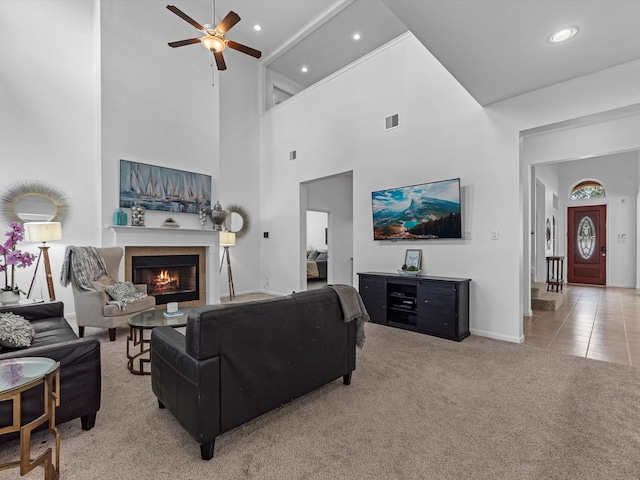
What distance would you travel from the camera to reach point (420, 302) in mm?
4145

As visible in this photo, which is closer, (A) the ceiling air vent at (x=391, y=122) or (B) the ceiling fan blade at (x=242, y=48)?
(B) the ceiling fan blade at (x=242, y=48)

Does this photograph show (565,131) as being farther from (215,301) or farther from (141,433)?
(215,301)

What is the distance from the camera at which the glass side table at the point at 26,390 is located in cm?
133

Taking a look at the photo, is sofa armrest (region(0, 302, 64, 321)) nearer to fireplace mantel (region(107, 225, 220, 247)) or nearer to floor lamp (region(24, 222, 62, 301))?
floor lamp (region(24, 222, 62, 301))

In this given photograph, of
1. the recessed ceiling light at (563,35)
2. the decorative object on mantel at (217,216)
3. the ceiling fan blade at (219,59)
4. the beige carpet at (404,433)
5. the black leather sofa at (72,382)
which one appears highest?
the ceiling fan blade at (219,59)

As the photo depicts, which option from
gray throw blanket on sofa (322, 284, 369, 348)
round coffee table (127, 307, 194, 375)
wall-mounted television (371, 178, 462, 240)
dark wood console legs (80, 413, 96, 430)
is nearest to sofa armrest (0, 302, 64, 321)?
round coffee table (127, 307, 194, 375)

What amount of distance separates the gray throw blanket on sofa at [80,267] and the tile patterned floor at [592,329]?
534cm

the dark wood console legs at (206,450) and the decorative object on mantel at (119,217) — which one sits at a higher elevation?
the decorative object on mantel at (119,217)

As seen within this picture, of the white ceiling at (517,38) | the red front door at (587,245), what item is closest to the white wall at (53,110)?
the white ceiling at (517,38)

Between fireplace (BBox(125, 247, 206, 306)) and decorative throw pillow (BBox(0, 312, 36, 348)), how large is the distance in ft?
9.04

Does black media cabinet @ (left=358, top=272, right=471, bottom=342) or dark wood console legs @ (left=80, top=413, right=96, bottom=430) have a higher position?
black media cabinet @ (left=358, top=272, right=471, bottom=342)

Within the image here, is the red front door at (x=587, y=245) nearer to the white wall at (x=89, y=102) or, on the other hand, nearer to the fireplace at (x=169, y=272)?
the fireplace at (x=169, y=272)

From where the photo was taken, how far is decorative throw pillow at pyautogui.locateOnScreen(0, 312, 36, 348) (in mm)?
2148

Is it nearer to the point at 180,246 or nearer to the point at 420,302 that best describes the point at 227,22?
the point at 180,246
